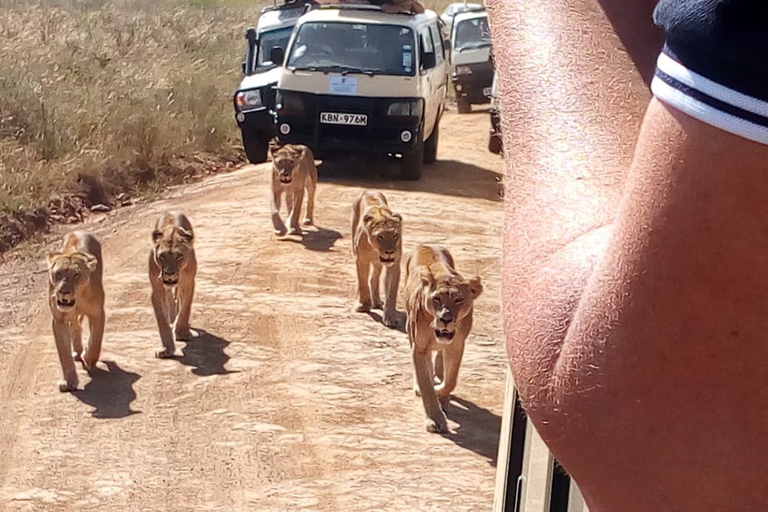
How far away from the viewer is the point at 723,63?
0.83 metres

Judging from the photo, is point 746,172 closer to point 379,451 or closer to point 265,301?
point 379,451

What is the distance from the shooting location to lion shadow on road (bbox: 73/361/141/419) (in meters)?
7.75

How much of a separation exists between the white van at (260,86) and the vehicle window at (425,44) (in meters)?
Result: 1.95

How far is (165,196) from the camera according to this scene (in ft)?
48.8

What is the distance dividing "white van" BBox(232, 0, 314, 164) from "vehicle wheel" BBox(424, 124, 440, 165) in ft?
7.02

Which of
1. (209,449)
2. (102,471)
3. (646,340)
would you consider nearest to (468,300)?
(209,449)

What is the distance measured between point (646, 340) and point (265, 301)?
9.28 m

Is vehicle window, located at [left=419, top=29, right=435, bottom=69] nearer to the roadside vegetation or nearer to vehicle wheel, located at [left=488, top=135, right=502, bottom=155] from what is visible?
the roadside vegetation

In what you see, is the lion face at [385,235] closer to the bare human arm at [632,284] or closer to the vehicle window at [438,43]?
the vehicle window at [438,43]

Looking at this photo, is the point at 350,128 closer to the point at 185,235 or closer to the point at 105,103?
the point at 105,103

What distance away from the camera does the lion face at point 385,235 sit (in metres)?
9.23

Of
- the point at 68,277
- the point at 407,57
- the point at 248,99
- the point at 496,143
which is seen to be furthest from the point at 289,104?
the point at 496,143

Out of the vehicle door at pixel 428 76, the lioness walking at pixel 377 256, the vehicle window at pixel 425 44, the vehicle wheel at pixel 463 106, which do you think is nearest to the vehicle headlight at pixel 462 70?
the vehicle wheel at pixel 463 106

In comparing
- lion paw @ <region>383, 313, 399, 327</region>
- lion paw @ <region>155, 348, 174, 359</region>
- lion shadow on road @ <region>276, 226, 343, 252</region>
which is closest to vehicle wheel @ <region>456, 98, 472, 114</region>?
lion shadow on road @ <region>276, 226, 343, 252</region>
